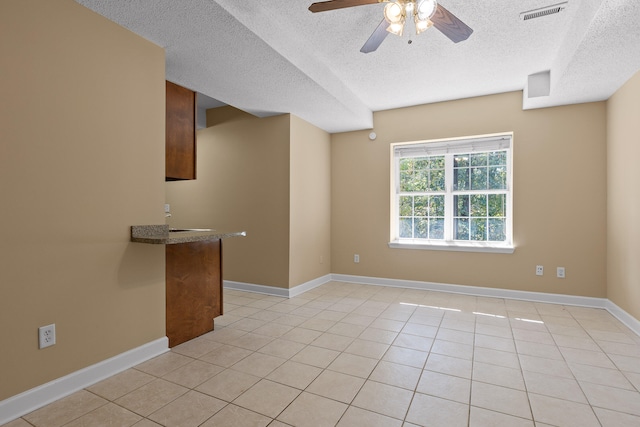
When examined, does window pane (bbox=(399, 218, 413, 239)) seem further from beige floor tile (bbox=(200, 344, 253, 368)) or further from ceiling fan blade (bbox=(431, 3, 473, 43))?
beige floor tile (bbox=(200, 344, 253, 368))

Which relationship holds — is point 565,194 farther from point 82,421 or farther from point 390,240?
point 82,421

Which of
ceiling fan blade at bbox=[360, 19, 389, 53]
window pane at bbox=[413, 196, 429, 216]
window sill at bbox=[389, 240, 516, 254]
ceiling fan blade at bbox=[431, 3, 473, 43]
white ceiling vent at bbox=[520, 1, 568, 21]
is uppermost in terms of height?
white ceiling vent at bbox=[520, 1, 568, 21]

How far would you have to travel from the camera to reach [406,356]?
2.54m

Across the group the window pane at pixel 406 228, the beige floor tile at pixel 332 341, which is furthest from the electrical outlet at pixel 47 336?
the window pane at pixel 406 228

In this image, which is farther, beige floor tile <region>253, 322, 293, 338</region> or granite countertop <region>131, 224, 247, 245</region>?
beige floor tile <region>253, 322, 293, 338</region>

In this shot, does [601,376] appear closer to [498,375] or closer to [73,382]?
[498,375]

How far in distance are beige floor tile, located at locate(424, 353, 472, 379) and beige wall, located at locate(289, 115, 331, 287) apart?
7.37 ft

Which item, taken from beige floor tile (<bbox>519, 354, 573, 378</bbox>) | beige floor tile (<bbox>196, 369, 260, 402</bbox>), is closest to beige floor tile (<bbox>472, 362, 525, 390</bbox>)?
beige floor tile (<bbox>519, 354, 573, 378</bbox>)

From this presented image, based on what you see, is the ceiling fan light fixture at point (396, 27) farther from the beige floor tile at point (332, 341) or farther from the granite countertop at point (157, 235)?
the beige floor tile at point (332, 341)

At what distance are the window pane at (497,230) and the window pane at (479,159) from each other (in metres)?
0.78

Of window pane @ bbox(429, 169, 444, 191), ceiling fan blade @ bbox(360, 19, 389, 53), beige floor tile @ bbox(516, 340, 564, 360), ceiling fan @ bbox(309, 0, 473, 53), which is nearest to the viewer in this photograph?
ceiling fan @ bbox(309, 0, 473, 53)

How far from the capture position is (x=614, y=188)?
357cm

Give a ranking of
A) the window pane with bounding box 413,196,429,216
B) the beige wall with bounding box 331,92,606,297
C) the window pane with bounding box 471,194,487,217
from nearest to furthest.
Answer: the beige wall with bounding box 331,92,606,297, the window pane with bounding box 471,194,487,217, the window pane with bounding box 413,196,429,216

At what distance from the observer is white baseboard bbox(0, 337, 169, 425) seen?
1.75 metres
